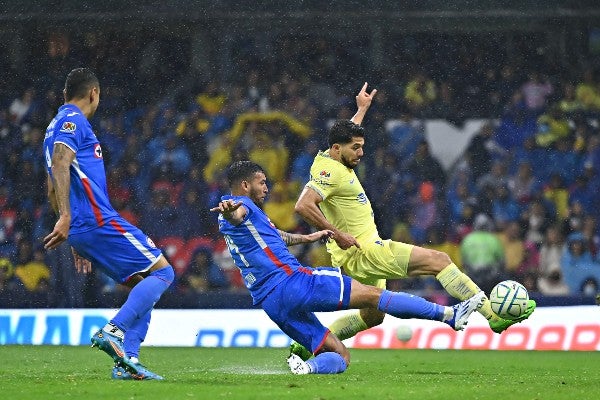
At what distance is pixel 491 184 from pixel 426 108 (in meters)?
1.49

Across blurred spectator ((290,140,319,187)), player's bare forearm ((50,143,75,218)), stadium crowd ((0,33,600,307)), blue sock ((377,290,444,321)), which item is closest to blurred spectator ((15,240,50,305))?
stadium crowd ((0,33,600,307))

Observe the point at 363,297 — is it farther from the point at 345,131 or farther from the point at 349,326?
the point at 345,131

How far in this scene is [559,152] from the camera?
53.6 ft

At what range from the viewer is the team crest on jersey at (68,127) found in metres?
7.72

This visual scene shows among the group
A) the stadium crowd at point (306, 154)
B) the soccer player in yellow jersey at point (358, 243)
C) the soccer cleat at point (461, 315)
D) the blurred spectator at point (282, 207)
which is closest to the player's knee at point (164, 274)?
the soccer player in yellow jersey at point (358, 243)

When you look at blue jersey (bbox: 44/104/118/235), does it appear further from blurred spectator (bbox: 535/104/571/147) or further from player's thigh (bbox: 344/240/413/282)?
blurred spectator (bbox: 535/104/571/147)

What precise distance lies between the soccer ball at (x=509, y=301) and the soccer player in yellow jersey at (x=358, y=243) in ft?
0.50

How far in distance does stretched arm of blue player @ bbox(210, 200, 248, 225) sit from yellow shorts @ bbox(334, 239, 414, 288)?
67.8 inches

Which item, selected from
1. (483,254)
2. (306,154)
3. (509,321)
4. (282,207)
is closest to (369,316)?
(509,321)

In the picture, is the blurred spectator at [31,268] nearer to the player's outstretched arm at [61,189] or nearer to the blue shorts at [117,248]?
the blue shorts at [117,248]

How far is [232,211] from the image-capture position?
792 cm

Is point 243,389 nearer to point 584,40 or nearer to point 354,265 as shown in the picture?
point 354,265

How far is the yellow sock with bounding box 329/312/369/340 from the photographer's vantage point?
969cm

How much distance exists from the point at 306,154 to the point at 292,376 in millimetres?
8198
